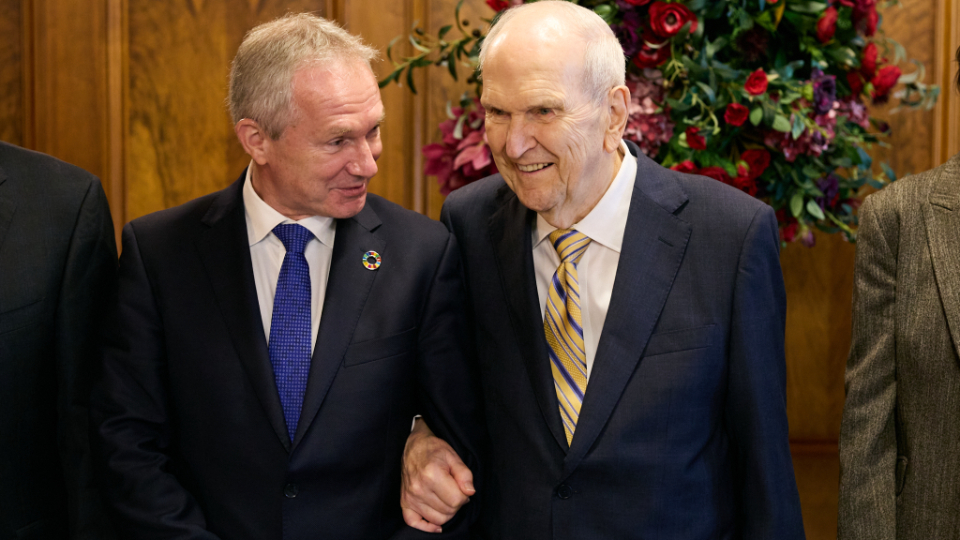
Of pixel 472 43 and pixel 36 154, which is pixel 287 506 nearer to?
pixel 36 154

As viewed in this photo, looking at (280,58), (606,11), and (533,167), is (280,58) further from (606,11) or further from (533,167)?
(606,11)

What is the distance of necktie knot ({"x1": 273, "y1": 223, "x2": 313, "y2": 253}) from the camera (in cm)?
196

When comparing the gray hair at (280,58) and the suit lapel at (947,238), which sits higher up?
the gray hair at (280,58)

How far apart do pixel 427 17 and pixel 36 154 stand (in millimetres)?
1364

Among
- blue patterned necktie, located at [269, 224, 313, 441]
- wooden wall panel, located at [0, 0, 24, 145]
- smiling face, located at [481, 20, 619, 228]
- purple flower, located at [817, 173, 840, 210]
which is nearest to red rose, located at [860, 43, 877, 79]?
purple flower, located at [817, 173, 840, 210]

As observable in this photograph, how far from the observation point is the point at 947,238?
1887 mm

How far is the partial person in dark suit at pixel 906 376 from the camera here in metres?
1.85

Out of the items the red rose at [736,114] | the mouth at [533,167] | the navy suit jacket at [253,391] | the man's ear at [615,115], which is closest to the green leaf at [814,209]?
the red rose at [736,114]

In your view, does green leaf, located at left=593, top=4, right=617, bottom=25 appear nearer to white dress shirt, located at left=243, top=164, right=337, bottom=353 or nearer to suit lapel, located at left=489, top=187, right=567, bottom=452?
suit lapel, located at left=489, top=187, right=567, bottom=452

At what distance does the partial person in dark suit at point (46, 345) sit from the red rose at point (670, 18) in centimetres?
144

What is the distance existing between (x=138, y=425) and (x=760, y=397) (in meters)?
1.27

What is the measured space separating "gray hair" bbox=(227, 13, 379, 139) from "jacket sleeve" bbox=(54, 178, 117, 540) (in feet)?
1.50

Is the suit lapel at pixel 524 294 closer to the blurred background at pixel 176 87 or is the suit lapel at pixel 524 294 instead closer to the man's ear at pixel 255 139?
the man's ear at pixel 255 139

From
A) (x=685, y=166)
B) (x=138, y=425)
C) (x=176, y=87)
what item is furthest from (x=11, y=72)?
(x=685, y=166)
